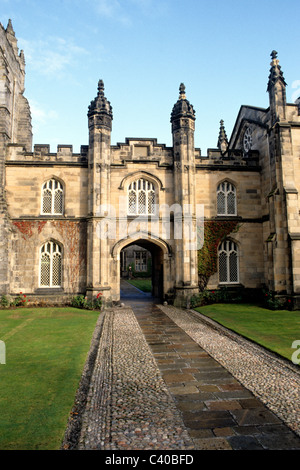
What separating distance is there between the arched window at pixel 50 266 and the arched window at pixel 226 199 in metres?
9.55

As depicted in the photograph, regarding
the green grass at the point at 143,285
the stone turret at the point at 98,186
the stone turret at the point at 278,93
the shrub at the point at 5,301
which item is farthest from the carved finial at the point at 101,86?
the green grass at the point at 143,285

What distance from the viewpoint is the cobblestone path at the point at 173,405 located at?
4.12 m

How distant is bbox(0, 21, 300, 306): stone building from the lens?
15805 millimetres

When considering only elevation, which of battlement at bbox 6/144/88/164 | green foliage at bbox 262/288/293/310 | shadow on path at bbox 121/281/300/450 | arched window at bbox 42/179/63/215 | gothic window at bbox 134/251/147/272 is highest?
battlement at bbox 6/144/88/164

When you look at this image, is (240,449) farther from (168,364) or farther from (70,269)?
(70,269)

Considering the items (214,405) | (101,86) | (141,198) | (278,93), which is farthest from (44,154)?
(214,405)

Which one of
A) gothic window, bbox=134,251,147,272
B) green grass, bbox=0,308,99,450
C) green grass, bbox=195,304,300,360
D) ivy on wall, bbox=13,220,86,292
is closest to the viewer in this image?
green grass, bbox=0,308,99,450

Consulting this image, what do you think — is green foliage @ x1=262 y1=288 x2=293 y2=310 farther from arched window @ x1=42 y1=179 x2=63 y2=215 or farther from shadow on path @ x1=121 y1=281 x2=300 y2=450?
arched window @ x1=42 y1=179 x2=63 y2=215

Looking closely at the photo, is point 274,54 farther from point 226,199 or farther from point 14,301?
point 14,301

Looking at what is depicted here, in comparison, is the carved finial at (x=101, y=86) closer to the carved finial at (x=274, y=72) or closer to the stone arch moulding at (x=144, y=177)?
the stone arch moulding at (x=144, y=177)

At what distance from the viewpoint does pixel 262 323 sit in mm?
11648

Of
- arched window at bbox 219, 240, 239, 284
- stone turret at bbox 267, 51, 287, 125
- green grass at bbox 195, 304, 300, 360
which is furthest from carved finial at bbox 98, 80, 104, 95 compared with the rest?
green grass at bbox 195, 304, 300, 360

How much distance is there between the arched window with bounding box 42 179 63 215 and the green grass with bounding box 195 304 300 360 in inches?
366

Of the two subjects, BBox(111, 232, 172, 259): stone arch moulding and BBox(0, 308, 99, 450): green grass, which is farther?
BBox(111, 232, 172, 259): stone arch moulding
